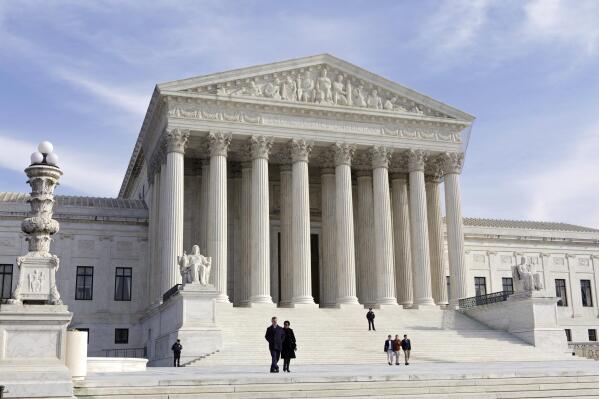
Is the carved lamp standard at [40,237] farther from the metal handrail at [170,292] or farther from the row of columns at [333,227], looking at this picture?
the row of columns at [333,227]

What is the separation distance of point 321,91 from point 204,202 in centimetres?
→ 1091

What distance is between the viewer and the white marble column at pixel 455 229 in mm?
48188

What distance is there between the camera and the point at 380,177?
48.4 meters

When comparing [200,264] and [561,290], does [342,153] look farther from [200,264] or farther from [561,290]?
[561,290]

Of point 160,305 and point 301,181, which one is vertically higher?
point 301,181

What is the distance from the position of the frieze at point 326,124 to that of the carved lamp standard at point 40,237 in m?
25.5

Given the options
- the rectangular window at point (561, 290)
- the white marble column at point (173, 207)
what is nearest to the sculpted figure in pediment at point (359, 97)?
the white marble column at point (173, 207)

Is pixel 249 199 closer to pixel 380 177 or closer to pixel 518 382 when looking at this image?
pixel 380 177

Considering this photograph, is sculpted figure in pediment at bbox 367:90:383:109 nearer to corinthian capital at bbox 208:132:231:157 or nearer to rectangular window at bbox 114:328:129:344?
corinthian capital at bbox 208:132:231:157

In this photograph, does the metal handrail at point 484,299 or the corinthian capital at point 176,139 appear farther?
the corinthian capital at point 176,139

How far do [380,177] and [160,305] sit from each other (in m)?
17.3

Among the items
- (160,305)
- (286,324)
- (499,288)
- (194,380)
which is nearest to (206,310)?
(160,305)

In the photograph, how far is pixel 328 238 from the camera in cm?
4916

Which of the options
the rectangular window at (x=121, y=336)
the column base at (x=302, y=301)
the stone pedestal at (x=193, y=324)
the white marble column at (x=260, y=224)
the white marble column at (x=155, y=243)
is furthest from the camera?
the rectangular window at (x=121, y=336)
